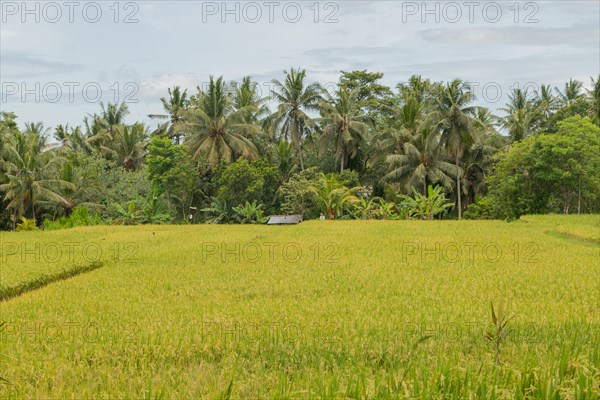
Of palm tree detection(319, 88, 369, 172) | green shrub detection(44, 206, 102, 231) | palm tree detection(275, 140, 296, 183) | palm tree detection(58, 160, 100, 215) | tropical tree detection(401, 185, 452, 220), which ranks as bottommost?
green shrub detection(44, 206, 102, 231)

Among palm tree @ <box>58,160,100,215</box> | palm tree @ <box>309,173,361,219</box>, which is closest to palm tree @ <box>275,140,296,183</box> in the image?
palm tree @ <box>309,173,361,219</box>

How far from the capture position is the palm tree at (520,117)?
2894 centimetres

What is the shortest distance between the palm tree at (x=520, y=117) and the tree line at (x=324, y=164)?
0.09m

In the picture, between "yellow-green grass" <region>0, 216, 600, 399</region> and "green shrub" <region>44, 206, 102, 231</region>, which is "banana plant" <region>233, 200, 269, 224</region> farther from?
"yellow-green grass" <region>0, 216, 600, 399</region>

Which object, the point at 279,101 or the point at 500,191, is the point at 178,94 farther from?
the point at 500,191

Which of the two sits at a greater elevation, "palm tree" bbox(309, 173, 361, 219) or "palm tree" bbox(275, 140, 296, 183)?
"palm tree" bbox(275, 140, 296, 183)

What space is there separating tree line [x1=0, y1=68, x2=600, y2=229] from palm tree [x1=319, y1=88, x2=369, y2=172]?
0.22 feet

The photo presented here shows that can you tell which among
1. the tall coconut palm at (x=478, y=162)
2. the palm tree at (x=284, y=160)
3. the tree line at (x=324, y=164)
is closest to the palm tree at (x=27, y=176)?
the tree line at (x=324, y=164)

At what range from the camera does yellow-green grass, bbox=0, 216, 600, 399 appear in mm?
2945

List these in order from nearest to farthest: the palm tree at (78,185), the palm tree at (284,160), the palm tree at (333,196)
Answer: the palm tree at (333,196) < the palm tree at (78,185) < the palm tree at (284,160)

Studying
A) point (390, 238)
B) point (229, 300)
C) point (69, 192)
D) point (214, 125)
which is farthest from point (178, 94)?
point (229, 300)

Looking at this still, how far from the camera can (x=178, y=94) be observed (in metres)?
35.4

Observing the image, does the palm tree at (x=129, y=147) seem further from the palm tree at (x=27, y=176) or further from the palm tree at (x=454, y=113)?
the palm tree at (x=454, y=113)

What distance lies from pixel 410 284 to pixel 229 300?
2490 mm
